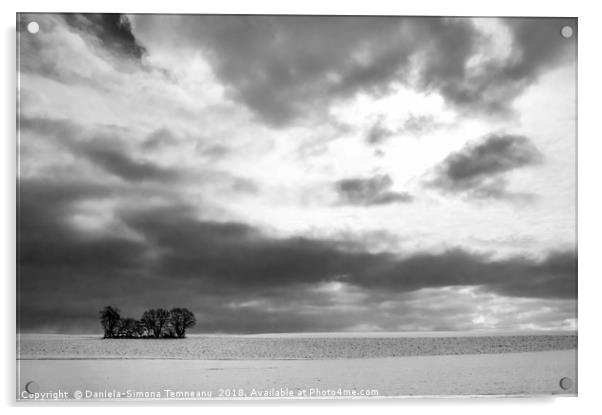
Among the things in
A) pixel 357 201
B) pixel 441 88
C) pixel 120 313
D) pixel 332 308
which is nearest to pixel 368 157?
pixel 357 201

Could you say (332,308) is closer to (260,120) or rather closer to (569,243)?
(260,120)

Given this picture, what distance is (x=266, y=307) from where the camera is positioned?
5.38 m

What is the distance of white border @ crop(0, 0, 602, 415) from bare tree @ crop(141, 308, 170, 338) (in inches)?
20.7

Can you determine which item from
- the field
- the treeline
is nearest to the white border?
the field

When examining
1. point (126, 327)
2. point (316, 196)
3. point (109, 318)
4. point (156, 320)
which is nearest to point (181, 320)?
point (156, 320)

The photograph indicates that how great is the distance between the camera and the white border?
513cm

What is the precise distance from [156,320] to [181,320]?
180 mm

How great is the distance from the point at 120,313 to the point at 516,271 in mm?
2917

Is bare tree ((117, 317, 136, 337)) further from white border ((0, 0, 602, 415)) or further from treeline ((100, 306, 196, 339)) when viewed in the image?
white border ((0, 0, 602, 415))
